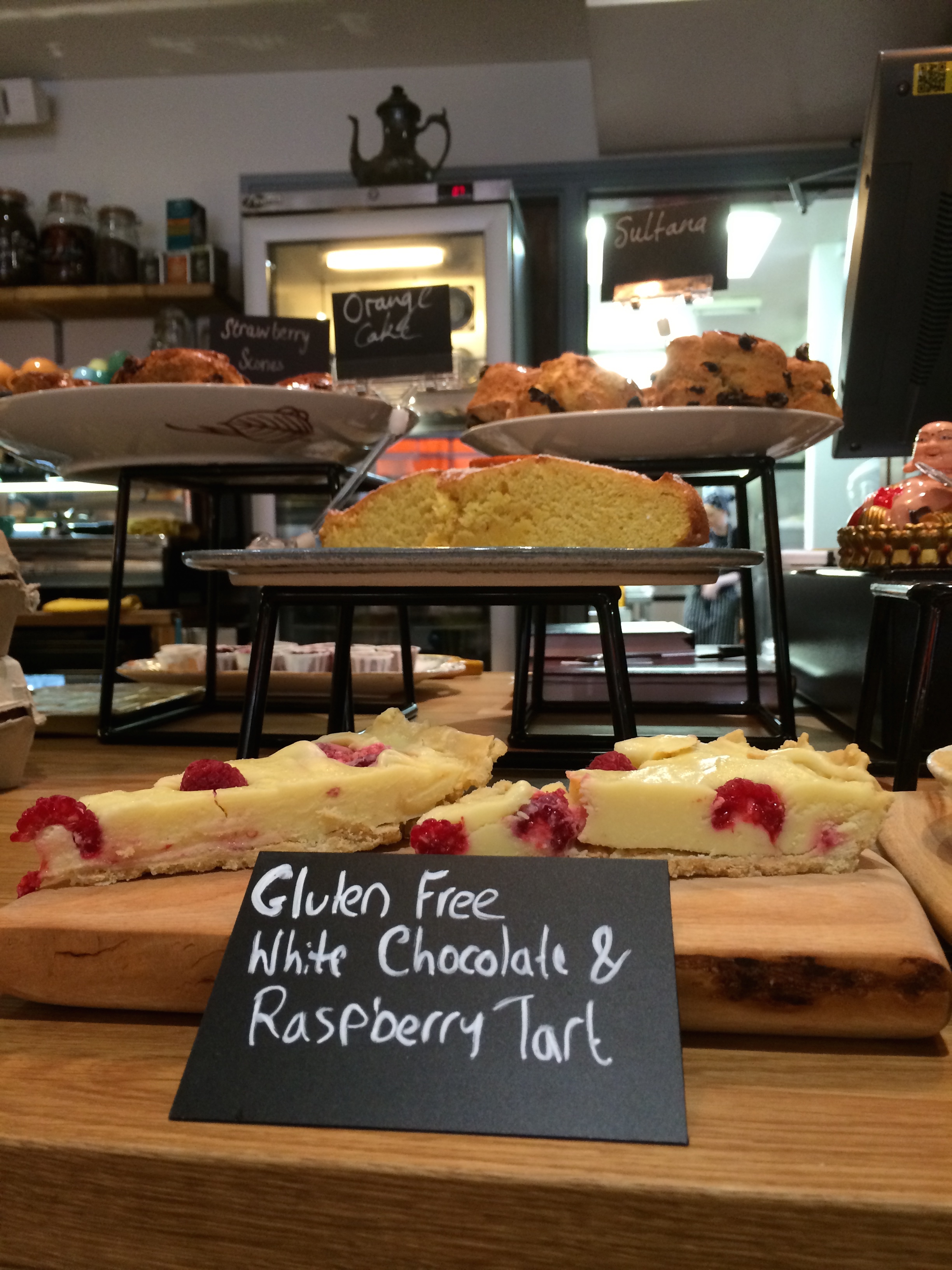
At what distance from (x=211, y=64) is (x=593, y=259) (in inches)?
63.4

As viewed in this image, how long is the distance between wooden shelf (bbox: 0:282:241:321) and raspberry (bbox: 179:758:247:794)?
3.13 m

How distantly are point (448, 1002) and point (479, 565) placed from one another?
13.5 inches

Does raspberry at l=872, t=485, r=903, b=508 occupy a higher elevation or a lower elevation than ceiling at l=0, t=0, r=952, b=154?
lower

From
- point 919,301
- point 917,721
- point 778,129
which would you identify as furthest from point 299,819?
point 778,129

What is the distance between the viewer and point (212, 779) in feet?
1.84

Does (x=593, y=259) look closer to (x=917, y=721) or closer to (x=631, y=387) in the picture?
(x=631, y=387)

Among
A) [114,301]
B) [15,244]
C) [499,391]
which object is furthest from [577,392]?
[15,244]

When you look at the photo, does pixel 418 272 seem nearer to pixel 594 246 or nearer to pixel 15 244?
pixel 594 246

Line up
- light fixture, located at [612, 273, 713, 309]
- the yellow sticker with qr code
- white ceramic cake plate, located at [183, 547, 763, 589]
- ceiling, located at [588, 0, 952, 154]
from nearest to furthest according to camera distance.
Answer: white ceramic cake plate, located at [183, 547, 763, 589] < the yellow sticker with qr code < light fixture, located at [612, 273, 713, 309] < ceiling, located at [588, 0, 952, 154]

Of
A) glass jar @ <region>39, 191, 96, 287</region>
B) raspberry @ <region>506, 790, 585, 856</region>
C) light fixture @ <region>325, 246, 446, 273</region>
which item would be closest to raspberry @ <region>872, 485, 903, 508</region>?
raspberry @ <region>506, 790, 585, 856</region>

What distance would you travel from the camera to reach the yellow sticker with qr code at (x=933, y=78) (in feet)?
3.13

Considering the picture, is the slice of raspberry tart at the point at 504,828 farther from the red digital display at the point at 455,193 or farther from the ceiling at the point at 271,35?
the ceiling at the point at 271,35

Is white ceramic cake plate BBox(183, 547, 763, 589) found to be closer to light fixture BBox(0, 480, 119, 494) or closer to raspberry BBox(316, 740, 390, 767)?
raspberry BBox(316, 740, 390, 767)

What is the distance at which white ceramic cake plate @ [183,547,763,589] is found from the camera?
0.69 m
